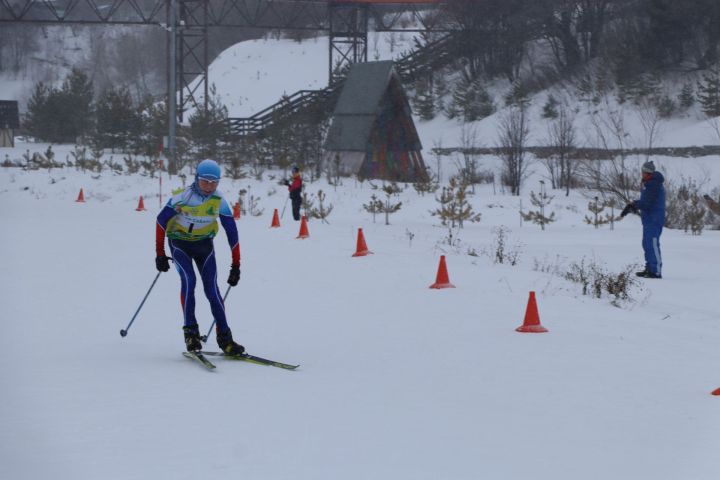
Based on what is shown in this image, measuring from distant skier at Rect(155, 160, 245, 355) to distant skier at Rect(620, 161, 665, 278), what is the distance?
353 inches

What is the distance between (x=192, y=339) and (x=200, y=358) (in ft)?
0.87

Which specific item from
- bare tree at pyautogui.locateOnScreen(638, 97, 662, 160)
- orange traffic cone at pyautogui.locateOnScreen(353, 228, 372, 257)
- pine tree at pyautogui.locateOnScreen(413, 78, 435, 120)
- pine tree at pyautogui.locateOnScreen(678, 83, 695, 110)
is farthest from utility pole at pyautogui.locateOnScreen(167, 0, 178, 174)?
orange traffic cone at pyautogui.locateOnScreen(353, 228, 372, 257)

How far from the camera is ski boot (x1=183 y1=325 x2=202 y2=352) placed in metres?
9.55

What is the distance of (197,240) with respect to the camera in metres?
9.73

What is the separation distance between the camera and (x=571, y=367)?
9.75 m

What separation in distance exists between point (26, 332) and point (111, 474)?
555cm

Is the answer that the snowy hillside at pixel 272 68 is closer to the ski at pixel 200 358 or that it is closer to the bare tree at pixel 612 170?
the bare tree at pixel 612 170

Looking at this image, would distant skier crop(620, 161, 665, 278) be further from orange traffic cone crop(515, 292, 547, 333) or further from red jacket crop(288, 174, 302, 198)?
red jacket crop(288, 174, 302, 198)

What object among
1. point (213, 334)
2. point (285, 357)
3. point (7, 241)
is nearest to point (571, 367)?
point (285, 357)

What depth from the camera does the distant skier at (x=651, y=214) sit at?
55.3ft

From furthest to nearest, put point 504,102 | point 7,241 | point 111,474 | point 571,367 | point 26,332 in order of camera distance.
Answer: point 504,102 → point 7,241 → point 26,332 → point 571,367 → point 111,474

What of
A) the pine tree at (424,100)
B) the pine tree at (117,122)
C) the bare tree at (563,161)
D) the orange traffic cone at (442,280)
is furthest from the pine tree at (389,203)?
the pine tree at (424,100)

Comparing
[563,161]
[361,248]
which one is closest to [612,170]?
[563,161]

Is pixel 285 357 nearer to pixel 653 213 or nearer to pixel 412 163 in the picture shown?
pixel 653 213
